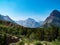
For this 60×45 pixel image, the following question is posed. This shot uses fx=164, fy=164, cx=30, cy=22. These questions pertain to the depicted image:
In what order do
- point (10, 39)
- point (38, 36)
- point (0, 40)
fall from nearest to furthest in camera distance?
point (0, 40) < point (10, 39) < point (38, 36)

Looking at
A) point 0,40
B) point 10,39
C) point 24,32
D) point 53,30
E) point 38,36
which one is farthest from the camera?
point 24,32

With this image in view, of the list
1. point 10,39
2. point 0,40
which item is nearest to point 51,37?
point 10,39

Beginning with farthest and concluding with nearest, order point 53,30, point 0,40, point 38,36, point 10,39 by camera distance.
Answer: point 53,30
point 38,36
point 10,39
point 0,40

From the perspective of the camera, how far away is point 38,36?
426 ft

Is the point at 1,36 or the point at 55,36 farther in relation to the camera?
the point at 55,36

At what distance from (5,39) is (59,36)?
58535 millimetres

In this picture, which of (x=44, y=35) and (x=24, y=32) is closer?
(x=44, y=35)

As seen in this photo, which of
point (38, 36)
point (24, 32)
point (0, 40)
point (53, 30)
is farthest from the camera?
point (24, 32)

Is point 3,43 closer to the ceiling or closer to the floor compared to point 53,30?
closer to the floor

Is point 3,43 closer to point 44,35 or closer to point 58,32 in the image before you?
point 44,35

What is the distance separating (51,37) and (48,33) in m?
5.56

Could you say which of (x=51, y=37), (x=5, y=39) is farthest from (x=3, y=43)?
(x=51, y=37)

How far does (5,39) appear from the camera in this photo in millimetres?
85750

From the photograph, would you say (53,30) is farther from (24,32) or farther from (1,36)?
(1,36)
